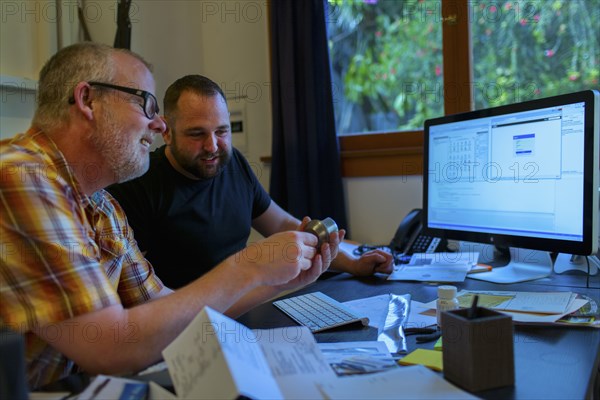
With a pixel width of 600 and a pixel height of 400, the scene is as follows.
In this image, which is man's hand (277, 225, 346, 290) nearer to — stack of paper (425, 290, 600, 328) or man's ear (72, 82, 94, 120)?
stack of paper (425, 290, 600, 328)

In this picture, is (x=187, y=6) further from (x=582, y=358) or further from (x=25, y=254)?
(x=582, y=358)

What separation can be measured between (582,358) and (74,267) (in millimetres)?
796

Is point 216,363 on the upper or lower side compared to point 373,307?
upper

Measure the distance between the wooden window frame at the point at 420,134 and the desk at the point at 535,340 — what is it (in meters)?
0.91

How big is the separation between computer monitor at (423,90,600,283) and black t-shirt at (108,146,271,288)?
0.70m

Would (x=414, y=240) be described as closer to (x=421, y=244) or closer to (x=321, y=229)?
(x=421, y=244)

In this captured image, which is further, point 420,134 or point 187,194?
point 420,134

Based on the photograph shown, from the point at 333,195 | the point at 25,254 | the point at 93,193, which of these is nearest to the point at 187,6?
the point at 333,195

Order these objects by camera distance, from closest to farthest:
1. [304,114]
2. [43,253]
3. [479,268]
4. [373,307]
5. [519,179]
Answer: [43,253], [373,307], [519,179], [479,268], [304,114]

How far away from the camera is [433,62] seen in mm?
2312

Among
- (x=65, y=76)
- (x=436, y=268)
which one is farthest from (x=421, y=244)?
(x=65, y=76)

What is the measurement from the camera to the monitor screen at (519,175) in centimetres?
124

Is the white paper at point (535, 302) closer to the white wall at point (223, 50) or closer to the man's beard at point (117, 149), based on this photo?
the man's beard at point (117, 149)

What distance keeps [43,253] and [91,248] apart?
11 centimetres
